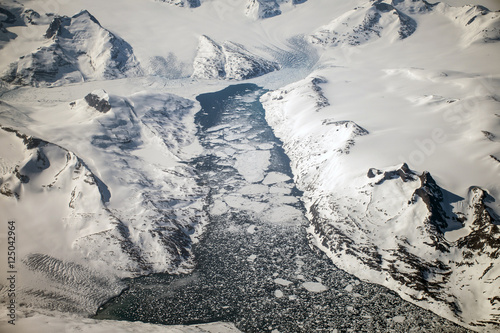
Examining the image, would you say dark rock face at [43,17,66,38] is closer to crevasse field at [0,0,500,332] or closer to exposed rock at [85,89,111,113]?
crevasse field at [0,0,500,332]

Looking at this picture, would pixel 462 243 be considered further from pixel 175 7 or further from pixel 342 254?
pixel 175 7

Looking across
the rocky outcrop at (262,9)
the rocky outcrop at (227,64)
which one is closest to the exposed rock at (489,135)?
the rocky outcrop at (227,64)

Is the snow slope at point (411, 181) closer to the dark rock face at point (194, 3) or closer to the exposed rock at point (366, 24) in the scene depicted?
the exposed rock at point (366, 24)

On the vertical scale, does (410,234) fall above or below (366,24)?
below

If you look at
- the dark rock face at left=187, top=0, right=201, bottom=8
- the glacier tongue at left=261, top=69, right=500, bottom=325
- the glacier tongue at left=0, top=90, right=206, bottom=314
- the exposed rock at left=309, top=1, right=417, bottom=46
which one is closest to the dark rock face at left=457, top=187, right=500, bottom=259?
the glacier tongue at left=261, top=69, right=500, bottom=325

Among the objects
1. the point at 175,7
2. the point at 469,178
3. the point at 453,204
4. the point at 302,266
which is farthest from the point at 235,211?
the point at 175,7

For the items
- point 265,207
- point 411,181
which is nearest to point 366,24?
point 411,181

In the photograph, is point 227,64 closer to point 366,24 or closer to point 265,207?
point 366,24
